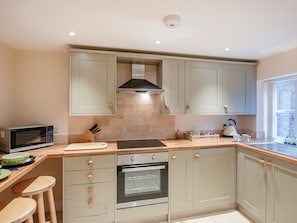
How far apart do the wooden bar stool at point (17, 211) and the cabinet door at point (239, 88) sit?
2.51 metres

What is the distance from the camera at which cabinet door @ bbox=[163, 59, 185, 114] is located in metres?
2.39

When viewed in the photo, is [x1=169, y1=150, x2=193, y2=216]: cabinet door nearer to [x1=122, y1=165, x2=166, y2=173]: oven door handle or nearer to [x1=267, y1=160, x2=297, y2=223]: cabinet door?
[x1=122, y1=165, x2=166, y2=173]: oven door handle

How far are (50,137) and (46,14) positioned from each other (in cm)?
142

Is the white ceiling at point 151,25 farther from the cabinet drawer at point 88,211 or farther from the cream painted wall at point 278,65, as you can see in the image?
the cabinet drawer at point 88,211

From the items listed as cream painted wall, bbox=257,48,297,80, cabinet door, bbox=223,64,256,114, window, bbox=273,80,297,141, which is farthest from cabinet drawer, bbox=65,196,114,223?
cream painted wall, bbox=257,48,297,80

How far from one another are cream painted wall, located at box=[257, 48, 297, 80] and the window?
0.22 metres

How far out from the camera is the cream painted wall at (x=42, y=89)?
90.8 inches

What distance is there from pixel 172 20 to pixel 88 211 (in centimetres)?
208

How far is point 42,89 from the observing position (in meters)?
2.37

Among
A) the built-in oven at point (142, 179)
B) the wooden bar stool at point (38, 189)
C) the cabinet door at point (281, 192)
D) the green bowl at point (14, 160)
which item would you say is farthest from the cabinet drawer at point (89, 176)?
the cabinet door at point (281, 192)

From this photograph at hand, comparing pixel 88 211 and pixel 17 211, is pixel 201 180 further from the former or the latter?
pixel 17 211

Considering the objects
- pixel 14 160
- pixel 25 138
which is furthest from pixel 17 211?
pixel 25 138

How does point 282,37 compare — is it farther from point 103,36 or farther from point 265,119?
point 103,36

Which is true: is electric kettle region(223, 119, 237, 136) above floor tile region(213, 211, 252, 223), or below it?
above
